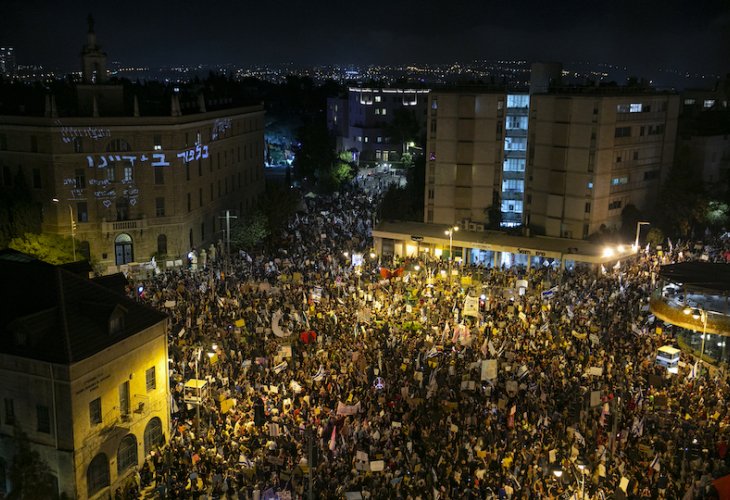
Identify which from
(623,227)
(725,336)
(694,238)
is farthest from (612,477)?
(694,238)

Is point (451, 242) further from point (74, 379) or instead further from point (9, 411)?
point (9, 411)

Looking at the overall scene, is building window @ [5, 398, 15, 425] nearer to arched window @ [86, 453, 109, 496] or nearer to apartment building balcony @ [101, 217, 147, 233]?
arched window @ [86, 453, 109, 496]

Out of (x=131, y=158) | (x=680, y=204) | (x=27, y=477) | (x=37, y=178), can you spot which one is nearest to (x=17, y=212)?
(x=37, y=178)

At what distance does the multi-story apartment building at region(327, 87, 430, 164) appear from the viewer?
102 metres

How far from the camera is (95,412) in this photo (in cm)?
2431

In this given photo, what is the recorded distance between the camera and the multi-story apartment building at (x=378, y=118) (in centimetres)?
10194

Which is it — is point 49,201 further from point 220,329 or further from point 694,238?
point 694,238

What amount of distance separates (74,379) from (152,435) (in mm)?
5069

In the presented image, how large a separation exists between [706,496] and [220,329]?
67.3 ft

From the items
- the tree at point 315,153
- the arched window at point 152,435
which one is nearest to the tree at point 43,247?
the arched window at point 152,435

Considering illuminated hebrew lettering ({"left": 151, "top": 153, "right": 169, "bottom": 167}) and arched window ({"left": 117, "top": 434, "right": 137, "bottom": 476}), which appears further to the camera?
illuminated hebrew lettering ({"left": 151, "top": 153, "right": 169, "bottom": 167})

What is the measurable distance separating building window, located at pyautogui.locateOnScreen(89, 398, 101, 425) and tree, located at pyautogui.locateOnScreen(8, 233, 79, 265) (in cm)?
2276

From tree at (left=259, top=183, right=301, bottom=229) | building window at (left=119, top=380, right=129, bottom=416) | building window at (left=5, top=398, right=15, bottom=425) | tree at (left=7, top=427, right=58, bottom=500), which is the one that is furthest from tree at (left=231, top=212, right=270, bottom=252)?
tree at (left=7, top=427, right=58, bottom=500)

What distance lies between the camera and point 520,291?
40781 mm
